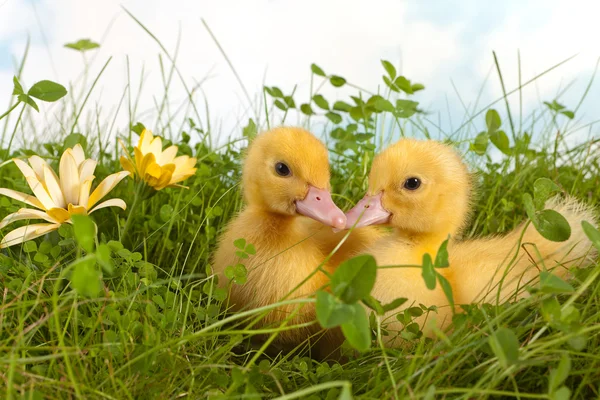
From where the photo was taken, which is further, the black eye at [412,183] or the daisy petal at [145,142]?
the daisy petal at [145,142]

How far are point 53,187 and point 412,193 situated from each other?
108cm

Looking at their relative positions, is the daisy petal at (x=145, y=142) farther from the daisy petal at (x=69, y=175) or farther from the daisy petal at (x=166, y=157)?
the daisy petal at (x=69, y=175)

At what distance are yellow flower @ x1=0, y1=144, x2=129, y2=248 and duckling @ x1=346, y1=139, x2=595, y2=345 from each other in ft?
2.56

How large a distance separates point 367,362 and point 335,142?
5.66 ft

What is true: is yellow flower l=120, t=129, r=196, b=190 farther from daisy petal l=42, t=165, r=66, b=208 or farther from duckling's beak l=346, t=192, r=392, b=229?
duckling's beak l=346, t=192, r=392, b=229

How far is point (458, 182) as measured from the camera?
2.25m

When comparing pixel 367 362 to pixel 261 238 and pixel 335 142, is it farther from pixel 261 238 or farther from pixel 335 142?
pixel 335 142

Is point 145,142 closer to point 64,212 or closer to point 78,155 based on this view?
point 78,155

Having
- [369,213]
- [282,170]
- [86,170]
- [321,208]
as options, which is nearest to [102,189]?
[86,170]

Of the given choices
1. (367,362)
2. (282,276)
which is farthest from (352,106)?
(367,362)

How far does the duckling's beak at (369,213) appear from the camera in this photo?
2.14 m

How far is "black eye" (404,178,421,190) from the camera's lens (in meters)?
2.18

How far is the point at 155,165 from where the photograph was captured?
2.26 metres

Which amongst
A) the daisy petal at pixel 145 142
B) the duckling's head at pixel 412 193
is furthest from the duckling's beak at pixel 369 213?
the daisy petal at pixel 145 142
